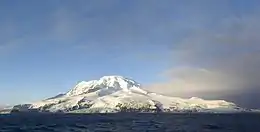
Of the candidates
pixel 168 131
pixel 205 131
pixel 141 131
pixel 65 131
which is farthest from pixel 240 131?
pixel 65 131

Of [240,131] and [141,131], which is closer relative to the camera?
[141,131]

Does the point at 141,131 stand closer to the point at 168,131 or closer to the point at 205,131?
the point at 168,131

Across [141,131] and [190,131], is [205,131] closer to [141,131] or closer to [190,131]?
[190,131]

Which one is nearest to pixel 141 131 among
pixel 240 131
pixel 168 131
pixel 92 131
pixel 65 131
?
pixel 168 131

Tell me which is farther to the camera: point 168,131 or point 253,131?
point 253,131

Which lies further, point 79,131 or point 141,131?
point 79,131

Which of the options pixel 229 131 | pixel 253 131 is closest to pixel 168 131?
pixel 229 131

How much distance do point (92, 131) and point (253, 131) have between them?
37.7 metres

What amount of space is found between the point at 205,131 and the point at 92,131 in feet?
83.8

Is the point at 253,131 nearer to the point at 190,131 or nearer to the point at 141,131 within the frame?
the point at 190,131

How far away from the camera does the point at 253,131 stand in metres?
93.4

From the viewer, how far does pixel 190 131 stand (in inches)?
3435

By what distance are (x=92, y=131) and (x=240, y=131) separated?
3459cm

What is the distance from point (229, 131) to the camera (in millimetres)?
92500
